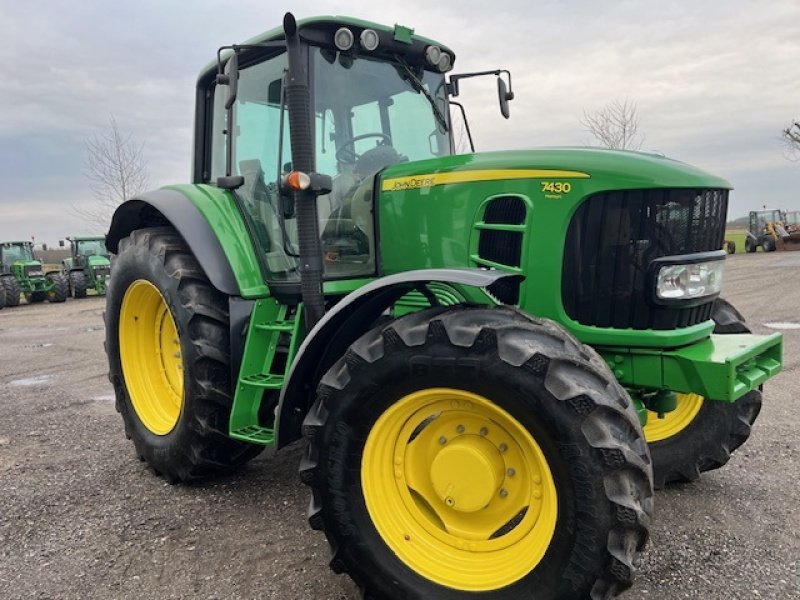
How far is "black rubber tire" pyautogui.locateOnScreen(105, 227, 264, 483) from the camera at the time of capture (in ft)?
11.4

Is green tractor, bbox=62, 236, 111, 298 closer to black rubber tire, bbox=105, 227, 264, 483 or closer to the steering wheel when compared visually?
black rubber tire, bbox=105, 227, 264, 483

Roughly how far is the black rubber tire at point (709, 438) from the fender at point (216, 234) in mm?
2377

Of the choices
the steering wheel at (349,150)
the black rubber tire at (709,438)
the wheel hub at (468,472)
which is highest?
the steering wheel at (349,150)

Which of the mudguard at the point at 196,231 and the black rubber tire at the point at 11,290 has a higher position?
the mudguard at the point at 196,231

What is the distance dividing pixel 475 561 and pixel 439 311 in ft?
3.07

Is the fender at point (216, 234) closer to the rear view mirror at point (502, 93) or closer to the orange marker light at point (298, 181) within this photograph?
the orange marker light at point (298, 181)

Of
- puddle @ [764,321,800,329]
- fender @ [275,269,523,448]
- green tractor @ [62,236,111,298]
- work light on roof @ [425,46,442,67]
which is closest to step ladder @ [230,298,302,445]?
fender @ [275,269,523,448]

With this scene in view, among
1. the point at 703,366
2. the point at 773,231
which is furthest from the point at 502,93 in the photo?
the point at 773,231

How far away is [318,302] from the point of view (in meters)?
3.12

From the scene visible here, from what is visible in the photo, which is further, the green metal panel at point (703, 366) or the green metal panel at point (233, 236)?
the green metal panel at point (233, 236)

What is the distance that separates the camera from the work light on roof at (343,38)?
3.24 meters

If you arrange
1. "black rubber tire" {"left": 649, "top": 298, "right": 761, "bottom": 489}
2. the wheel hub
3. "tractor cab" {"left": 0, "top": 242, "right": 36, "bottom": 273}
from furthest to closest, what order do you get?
"tractor cab" {"left": 0, "top": 242, "right": 36, "bottom": 273}, "black rubber tire" {"left": 649, "top": 298, "right": 761, "bottom": 489}, the wheel hub

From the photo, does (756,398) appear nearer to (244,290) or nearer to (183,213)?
(244,290)

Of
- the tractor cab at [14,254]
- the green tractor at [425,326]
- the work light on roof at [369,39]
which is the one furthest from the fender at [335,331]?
the tractor cab at [14,254]
